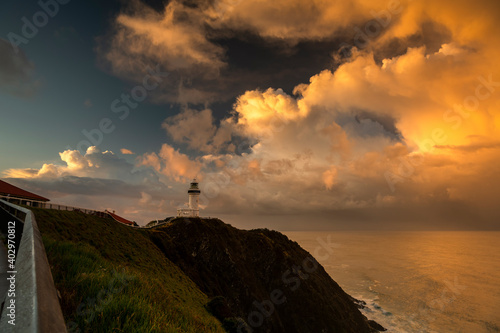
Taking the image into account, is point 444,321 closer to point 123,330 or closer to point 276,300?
point 276,300

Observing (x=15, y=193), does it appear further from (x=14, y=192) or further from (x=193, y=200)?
(x=193, y=200)

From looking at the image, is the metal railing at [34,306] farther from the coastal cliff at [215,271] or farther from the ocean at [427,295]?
the ocean at [427,295]

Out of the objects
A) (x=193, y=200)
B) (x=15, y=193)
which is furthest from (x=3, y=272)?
(x=193, y=200)

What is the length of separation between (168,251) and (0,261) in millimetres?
32224

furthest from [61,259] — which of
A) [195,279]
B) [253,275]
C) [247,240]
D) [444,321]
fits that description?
[444,321]

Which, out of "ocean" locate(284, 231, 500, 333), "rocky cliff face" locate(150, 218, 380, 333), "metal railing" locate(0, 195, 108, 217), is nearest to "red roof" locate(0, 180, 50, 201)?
"metal railing" locate(0, 195, 108, 217)

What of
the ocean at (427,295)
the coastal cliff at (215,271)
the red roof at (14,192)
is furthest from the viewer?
the ocean at (427,295)

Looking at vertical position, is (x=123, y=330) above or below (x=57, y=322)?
below

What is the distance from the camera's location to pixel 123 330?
14.1 feet

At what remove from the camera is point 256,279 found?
43875mm

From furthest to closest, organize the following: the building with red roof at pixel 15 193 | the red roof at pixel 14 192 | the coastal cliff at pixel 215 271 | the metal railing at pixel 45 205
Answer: the red roof at pixel 14 192
the building with red roof at pixel 15 193
the metal railing at pixel 45 205
the coastal cliff at pixel 215 271

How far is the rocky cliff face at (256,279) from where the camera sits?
37.6 meters

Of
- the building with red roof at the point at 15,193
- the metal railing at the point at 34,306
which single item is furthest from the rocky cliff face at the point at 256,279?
the metal railing at the point at 34,306

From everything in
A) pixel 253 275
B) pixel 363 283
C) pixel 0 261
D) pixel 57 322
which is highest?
pixel 57 322
